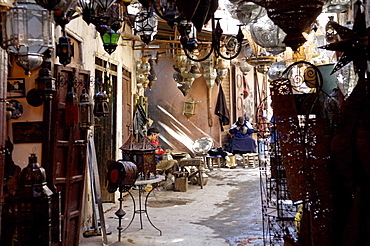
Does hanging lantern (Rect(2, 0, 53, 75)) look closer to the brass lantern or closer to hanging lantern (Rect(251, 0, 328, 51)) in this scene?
the brass lantern

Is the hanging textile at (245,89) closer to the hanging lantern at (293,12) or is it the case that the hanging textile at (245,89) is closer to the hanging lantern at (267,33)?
the hanging lantern at (267,33)

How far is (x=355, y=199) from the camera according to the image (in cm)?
251

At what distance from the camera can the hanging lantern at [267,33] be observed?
3883 millimetres

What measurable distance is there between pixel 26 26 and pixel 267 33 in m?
1.98

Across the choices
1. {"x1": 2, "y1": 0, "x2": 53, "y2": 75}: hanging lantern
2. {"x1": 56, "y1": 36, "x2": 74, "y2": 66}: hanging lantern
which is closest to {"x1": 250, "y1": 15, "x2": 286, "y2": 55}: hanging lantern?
{"x1": 56, "y1": 36, "x2": 74, "y2": 66}: hanging lantern

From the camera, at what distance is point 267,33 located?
12.9 ft

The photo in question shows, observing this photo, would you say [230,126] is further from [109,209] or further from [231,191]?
[109,209]

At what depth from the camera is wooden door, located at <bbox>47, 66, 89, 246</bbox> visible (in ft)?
15.9

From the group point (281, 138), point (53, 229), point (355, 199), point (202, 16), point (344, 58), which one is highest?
point (202, 16)

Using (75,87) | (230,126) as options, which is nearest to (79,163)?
(75,87)

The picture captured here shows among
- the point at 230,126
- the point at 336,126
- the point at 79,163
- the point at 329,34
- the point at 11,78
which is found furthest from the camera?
the point at 230,126

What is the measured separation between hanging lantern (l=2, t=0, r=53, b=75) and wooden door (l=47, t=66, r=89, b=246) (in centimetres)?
180

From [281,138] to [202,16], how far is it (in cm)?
93

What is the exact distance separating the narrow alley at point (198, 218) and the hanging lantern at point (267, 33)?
9.17 feet
